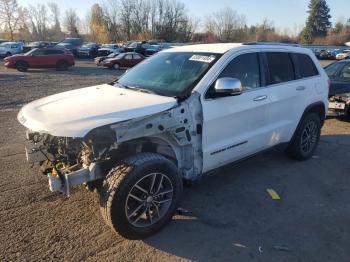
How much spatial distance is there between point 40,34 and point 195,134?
105961 millimetres

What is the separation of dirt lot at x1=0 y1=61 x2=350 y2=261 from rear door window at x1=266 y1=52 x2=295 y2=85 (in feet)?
4.75

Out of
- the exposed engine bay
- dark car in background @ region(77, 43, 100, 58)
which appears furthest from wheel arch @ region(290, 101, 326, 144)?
dark car in background @ region(77, 43, 100, 58)

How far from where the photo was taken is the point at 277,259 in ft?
11.0

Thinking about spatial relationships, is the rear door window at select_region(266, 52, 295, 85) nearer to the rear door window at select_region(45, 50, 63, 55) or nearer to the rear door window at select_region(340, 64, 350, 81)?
the rear door window at select_region(340, 64, 350, 81)

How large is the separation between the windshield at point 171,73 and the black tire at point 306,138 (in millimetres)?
2254

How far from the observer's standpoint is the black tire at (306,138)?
568 centimetres

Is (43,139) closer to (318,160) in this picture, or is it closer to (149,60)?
(149,60)

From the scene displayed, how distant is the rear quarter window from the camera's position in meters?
5.51

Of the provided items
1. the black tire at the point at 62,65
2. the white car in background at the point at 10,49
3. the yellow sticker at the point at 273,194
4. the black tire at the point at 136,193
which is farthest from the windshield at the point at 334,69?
the white car in background at the point at 10,49

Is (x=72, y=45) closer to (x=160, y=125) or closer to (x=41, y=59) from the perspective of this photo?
(x=41, y=59)

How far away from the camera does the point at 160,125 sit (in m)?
3.57

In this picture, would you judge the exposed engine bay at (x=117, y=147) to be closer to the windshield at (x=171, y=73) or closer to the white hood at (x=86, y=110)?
the white hood at (x=86, y=110)

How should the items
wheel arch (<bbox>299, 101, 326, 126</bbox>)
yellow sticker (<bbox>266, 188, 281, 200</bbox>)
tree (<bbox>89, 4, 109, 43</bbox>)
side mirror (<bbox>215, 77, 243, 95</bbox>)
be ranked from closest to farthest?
side mirror (<bbox>215, 77, 243, 95</bbox>), yellow sticker (<bbox>266, 188, 281, 200</bbox>), wheel arch (<bbox>299, 101, 326, 126</bbox>), tree (<bbox>89, 4, 109, 43</bbox>)

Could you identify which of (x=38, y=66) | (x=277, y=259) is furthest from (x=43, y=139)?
(x=38, y=66)
